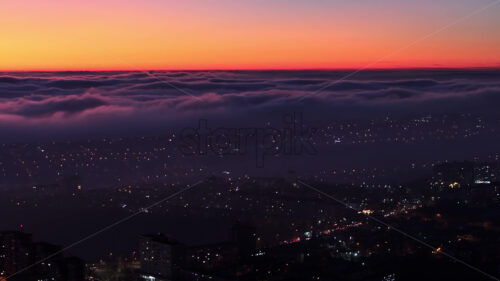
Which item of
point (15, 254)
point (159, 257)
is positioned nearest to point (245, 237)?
point (159, 257)

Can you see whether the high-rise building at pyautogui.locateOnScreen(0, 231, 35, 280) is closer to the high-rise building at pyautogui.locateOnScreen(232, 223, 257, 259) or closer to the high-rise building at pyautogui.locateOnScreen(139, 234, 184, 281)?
the high-rise building at pyautogui.locateOnScreen(139, 234, 184, 281)

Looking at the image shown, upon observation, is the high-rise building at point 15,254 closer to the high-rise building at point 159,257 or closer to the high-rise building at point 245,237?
the high-rise building at point 159,257

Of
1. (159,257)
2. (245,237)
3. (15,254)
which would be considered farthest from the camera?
(245,237)

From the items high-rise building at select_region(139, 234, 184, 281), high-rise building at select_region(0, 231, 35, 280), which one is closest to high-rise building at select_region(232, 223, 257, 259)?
high-rise building at select_region(139, 234, 184, 281)

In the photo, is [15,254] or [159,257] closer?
[15,254]

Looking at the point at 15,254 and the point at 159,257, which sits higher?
the point at 15,254

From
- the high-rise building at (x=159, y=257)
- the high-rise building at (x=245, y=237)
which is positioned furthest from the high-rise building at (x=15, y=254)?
the high-rise building at (x=245, y=237)

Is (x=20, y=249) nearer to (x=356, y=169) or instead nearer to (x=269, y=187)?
(x=269, y=187)

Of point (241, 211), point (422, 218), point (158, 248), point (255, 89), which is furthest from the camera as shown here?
point (255, 89)

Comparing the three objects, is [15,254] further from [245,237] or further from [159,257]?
[245,237]

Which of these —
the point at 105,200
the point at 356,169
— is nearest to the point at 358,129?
the point at 356,169

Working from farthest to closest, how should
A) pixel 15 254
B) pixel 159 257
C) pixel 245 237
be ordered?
pixel 245 237
pixel 159 257
pixel 15 254
